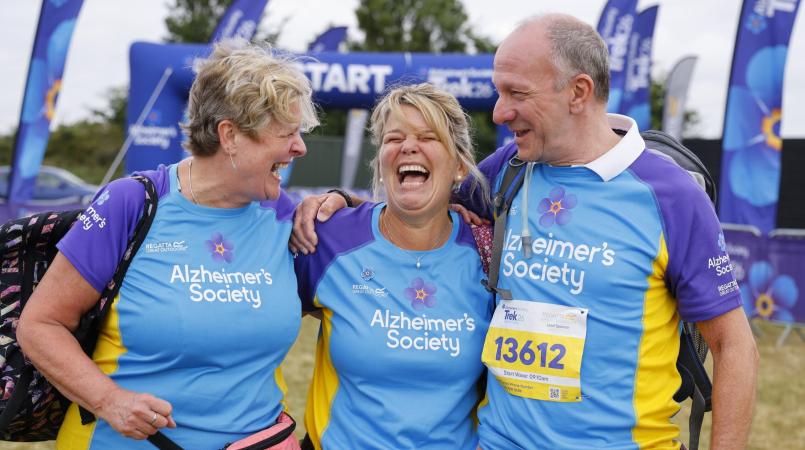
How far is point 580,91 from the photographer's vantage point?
2.27 m

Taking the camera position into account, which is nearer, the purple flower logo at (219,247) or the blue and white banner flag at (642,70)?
the purple flower logo at (219,247)

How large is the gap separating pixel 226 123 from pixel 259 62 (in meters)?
0.21

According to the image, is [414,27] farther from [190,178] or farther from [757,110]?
[190,178]

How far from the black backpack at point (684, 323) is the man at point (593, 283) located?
5 cm

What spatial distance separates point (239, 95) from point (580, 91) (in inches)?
38.6

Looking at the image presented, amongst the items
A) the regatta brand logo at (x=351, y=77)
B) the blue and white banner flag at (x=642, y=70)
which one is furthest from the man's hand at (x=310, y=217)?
the blue and white banner flag at (x=642, y=70)

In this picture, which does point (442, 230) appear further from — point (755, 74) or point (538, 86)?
point (755, 74)

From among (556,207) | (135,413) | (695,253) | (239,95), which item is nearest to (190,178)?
(239,95)

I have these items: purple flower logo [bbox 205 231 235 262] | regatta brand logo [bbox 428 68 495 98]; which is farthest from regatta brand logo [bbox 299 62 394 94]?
purple flower logo [bbox 205 231 235 262]

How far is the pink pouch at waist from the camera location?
2.22 m

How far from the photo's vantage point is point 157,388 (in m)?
2.17

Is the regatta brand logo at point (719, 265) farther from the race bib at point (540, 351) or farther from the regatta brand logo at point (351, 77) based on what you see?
the regatta brand logo at point (351, 77)

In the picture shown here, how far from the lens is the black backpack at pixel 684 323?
2.25 m

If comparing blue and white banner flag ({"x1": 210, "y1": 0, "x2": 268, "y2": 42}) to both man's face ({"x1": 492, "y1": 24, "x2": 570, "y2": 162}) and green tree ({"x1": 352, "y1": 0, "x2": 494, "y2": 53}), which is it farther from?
green tree ({"x1": 352, "y1": 0, "x2": 494, "y2": 53})
